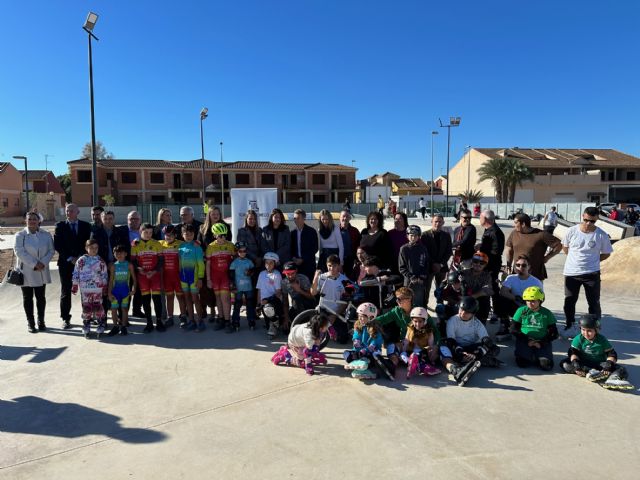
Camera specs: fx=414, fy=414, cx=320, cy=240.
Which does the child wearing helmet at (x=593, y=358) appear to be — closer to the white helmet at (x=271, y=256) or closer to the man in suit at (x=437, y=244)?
the man in suit at (x=437, y=244)

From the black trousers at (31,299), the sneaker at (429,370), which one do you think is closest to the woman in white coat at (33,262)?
the black trousers at (31,299)

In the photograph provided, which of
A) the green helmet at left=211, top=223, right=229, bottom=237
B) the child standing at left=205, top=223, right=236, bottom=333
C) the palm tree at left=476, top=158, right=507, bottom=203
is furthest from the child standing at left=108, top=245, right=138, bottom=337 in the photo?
the palm tree at left=476, top=158, right=507, bottom=203

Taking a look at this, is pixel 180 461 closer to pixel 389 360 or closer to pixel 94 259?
pixel 389 360

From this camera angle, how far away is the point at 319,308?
5230 mm

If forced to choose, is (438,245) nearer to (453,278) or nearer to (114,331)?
(453,278)

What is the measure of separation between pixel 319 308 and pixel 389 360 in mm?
1250

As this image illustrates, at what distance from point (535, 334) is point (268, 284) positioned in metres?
3.27

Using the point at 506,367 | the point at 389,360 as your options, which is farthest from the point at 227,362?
the point at 506,367

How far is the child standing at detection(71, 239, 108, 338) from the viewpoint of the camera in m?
5.62

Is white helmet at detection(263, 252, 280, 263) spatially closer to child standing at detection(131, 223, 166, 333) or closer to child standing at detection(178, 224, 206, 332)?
child standing at detection(178, 224, 206, 332)

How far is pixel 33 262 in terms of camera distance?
5.81 metres

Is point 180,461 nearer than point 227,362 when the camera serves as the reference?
Yes

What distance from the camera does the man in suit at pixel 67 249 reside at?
600cm

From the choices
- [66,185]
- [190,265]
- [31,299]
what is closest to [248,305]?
[190,265]
